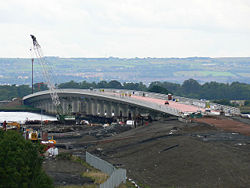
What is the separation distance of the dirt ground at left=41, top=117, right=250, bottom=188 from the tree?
7.97 meters

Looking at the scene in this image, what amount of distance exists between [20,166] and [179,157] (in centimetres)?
2448

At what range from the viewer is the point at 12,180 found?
51.8m

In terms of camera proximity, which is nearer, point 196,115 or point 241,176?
point 241,176

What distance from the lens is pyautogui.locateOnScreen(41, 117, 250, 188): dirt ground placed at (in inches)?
2522

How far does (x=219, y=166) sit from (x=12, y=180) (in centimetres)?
2324

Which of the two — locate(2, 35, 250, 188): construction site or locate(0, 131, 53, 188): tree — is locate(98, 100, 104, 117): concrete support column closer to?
locate(2, 35, 250, 188): construction site

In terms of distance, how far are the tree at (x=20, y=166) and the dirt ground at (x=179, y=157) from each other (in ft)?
26.2

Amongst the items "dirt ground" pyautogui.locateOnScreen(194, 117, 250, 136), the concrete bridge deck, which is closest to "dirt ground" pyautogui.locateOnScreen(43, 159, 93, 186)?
"dirt ground" pyautogui.locateOnScreen(194, 117, 250, 136)

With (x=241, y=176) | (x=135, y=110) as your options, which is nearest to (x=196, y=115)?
(x=135, y=110)

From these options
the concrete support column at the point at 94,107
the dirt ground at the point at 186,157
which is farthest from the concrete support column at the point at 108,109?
the dirt ground at the point at 186,157

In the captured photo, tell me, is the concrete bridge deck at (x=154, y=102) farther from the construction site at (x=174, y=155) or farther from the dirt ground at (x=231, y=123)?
the construction site at (x=174, y=155)

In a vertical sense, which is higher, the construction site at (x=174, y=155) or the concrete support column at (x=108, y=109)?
the construction site at (x=174, y=155)

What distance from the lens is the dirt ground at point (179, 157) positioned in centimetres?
6406

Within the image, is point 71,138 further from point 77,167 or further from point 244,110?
point 244,110
